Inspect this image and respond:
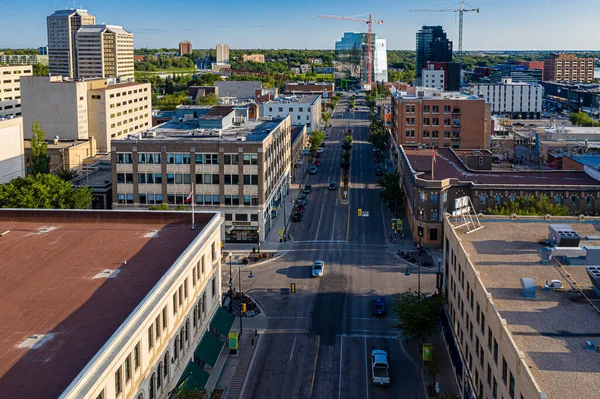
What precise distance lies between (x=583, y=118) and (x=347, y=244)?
423 feet

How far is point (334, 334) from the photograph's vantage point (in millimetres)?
53750

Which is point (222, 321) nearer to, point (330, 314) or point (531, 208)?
point (330, 314)

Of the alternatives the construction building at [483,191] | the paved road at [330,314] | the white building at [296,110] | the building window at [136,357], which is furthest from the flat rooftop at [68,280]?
the white building at [296,110]

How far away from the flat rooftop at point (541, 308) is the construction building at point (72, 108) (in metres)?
105

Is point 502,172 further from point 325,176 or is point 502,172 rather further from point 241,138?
point 325,176

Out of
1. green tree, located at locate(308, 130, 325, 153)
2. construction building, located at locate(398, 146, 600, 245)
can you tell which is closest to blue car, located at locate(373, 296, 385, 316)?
construction building, located at locate(398, 146, 600, 245)

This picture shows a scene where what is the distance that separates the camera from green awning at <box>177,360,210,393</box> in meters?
40.1

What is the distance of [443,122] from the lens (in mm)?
121562

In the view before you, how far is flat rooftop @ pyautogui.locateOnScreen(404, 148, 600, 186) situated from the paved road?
31.7ft

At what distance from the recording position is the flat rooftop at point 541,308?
95.8 feet

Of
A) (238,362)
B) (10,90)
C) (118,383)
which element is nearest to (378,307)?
(238,362)

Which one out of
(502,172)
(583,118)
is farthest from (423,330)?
(583,118)

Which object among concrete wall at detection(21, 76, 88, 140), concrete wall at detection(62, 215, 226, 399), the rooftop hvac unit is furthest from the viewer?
concrete wall at detection(21, 76, 88, 140)

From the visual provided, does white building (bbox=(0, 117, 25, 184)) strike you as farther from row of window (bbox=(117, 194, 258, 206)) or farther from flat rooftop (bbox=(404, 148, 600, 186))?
flat rooftop (bbox=(404, 148, 600, 186))
